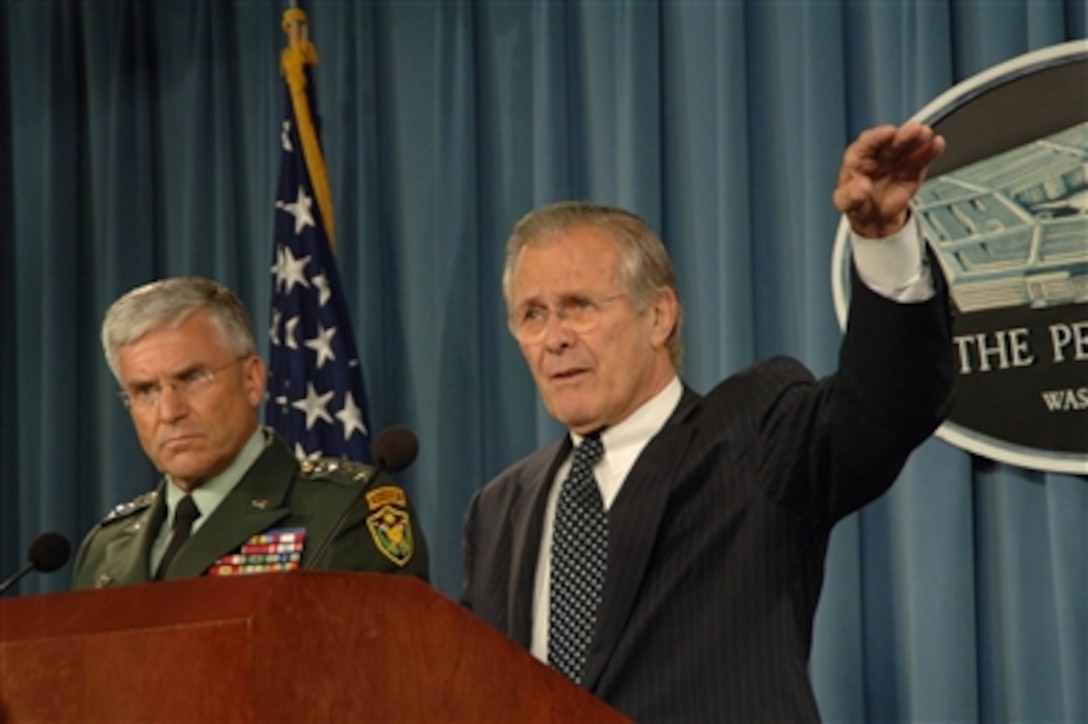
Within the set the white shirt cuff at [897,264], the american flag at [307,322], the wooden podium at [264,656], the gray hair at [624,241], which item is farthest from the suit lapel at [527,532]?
the american flag at [307,322]

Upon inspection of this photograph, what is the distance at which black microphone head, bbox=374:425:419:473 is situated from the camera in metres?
2.62

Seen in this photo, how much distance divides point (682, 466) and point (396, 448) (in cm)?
46

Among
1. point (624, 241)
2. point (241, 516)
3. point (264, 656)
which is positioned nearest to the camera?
point (264, 656)

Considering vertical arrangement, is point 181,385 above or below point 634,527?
above

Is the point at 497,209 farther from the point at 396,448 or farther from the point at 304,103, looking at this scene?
the point at 396,448

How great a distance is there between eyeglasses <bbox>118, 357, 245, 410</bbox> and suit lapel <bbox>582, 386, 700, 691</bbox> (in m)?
0.89

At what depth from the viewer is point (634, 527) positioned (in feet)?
8.10

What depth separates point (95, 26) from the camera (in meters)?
5.86

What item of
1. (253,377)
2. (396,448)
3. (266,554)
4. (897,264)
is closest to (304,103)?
(253,377)

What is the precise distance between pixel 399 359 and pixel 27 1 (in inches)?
82.3

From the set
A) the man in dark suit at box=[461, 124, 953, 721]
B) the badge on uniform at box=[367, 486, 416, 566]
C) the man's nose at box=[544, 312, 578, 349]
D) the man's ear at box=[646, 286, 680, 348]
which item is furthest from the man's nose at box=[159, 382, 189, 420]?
the man's ear at box=[646, 286, 680, 348]

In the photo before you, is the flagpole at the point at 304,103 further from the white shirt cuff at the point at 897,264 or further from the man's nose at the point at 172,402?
the white shirt cuff at the point at 897,264

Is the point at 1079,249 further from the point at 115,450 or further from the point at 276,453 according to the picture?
the point at 115,450

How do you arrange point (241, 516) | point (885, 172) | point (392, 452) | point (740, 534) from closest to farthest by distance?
point (885, 172), point (740, 534), point (392, 452), point (241, 516)
